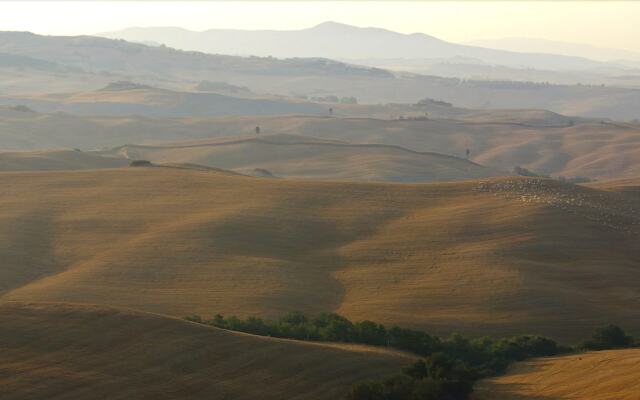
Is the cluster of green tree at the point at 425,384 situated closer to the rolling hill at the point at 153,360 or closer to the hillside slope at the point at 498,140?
the rolling hill at the point at 153,360

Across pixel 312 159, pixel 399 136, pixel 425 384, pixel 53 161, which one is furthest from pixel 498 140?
pixel 425 384

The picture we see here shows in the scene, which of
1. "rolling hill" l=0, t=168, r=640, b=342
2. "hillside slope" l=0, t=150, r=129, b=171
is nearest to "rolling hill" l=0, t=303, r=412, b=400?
"rolling hill" l=0, t=168, r=640, b=342

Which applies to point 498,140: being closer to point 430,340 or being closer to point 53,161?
point 53,161

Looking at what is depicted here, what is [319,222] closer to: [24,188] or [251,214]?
[251,214]

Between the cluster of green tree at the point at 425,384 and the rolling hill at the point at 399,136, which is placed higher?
the cluster of green tree at the point at 425,384

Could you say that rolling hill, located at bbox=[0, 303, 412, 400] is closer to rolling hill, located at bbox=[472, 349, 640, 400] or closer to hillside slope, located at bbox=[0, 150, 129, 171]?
rolling hill, located at bbox=[472, 349, 640, 400]

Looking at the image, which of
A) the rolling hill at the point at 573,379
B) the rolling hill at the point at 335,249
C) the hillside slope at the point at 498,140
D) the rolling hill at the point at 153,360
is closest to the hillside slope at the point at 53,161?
the rolling hill at the point at 335,249
